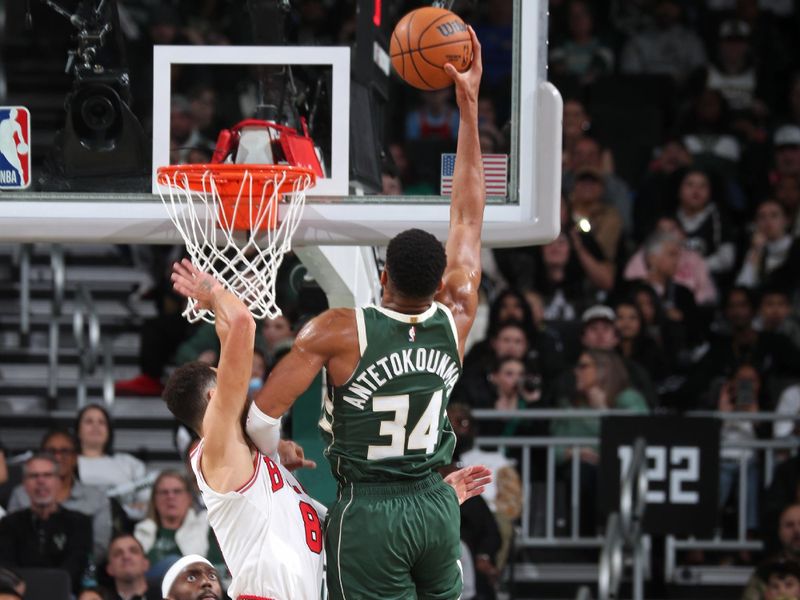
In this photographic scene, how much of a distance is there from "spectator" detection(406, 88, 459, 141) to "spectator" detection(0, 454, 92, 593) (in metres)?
4.98

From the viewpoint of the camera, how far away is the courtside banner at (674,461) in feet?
33.1

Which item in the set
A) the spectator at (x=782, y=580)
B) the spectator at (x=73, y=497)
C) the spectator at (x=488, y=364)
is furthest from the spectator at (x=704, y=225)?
the spectator at (x=73, y=497)

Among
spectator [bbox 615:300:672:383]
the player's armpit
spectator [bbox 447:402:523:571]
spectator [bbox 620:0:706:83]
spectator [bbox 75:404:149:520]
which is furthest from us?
spectator [bbox 620:0:706:83]

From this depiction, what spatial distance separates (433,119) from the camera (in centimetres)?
1326

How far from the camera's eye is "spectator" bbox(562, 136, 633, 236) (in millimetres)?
13008

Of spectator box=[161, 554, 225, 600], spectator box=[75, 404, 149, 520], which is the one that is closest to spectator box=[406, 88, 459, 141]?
spectator box=[75, 404, 149, 520]

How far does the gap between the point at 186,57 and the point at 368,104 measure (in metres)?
0.99

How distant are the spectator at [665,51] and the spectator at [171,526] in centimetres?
705

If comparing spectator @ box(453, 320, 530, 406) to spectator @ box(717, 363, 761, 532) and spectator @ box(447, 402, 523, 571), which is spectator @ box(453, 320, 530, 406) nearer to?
spectator @ box(447, 402, 523, 571)

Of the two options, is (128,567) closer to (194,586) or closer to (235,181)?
(194,586)

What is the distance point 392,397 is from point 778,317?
715cm

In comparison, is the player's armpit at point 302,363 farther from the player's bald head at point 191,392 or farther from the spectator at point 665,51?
the spectator at point 665,51

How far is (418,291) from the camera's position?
208 inches

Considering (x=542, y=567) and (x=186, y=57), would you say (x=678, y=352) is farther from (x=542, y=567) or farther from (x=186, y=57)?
(x=186, y=57)
